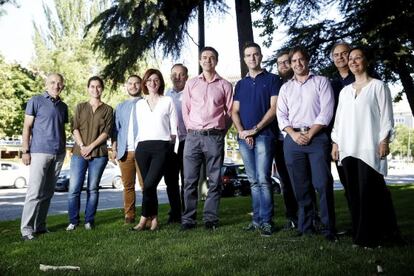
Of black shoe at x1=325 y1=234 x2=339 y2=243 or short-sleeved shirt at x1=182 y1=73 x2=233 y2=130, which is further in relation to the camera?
short-sleeved shirt at x1=182 y1=73 x2=233 y2=130

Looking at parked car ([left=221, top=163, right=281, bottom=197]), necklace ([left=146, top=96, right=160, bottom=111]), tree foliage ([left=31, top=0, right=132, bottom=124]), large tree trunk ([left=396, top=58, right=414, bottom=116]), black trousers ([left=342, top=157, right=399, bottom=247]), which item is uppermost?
tree foliage ([left=31, top=0, right=132, bottom=124])

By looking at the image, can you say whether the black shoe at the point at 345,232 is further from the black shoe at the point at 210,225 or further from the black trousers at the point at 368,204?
the black shoe at the point at 210,225

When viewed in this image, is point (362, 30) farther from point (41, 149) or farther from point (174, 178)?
point (41, 149)

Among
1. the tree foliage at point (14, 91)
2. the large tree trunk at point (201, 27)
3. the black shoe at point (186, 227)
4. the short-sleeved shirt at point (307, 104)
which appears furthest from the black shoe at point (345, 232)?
the tree foliage at point (14, 91)

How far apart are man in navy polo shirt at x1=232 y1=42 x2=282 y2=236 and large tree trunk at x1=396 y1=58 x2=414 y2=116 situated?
5.23 m

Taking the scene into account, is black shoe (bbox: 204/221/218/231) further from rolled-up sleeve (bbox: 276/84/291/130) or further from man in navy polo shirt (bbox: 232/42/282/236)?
rolled-up sleeve (bbox: 276/84/291/130)

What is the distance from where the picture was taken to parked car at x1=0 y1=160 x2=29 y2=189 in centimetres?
Result: 2594

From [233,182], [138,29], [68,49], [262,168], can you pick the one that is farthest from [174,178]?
[68,49]

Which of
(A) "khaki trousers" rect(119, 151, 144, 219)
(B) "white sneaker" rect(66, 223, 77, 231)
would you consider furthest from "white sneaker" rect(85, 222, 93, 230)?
(A) "khaki trousers" rect(119, 151, 144, 219)

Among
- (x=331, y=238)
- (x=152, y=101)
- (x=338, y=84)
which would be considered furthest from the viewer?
(x=152, y=101)

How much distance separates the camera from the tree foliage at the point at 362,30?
9430 millimetres

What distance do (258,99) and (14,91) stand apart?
2956cm

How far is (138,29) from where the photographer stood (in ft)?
36.8

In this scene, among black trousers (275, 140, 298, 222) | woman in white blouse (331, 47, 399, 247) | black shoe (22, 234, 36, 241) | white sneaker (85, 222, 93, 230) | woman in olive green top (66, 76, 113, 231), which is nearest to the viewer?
woman in white blouse (331, 47, 399, 247)
